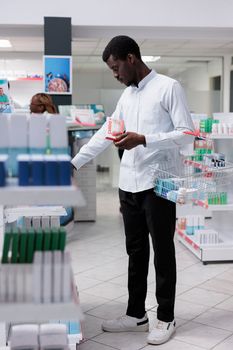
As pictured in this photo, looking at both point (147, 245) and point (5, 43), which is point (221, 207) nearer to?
point (147, 245)

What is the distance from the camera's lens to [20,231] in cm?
189

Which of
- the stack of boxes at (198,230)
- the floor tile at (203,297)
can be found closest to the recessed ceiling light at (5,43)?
the stack of boxes at (198,230)

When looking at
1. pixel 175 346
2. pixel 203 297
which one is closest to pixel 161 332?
pixel 175 346

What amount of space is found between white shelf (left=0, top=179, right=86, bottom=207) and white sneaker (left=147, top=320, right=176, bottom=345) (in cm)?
188

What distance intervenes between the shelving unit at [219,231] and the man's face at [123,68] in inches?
82.0

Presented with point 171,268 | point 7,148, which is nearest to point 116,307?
point 171,268

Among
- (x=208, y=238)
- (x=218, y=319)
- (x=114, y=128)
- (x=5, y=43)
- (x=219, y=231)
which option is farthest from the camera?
(x=5, y=43)

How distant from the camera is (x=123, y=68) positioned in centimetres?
299

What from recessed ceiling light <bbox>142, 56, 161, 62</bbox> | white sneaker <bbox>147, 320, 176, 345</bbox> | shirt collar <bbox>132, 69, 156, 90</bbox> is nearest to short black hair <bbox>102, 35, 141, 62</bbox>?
shirt collar <bbox>132, 69, 156, 90</bbox>

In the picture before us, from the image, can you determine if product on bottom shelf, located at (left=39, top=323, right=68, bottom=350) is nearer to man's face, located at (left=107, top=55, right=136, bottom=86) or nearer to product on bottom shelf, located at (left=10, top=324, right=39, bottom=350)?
product on bottom shelf, located at (left=10, top=324, right=39, bottom=350)

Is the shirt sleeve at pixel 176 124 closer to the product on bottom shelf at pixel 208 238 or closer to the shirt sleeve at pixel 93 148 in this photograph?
the shirt sleeve at pixel 93 148

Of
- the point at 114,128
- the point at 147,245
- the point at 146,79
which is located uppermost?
the point at 146,79

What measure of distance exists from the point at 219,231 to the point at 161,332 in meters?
2.71

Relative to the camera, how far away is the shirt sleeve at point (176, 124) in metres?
2.90
